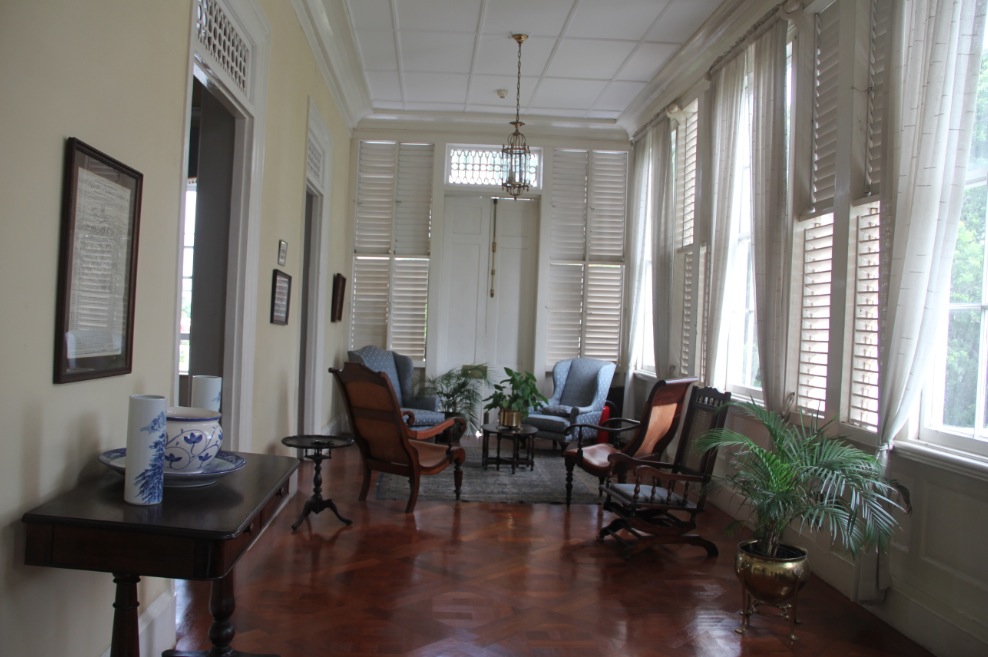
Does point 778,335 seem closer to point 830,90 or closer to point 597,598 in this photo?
point 830,90

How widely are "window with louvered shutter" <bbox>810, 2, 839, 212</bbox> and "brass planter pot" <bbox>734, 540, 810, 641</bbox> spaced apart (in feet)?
7.03

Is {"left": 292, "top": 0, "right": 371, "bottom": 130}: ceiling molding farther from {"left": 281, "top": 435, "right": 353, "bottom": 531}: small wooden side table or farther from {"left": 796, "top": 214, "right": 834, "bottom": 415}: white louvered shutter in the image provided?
{"left": 796, "top": 214, "right": 834, "bottom": 415}: white louvered shutter

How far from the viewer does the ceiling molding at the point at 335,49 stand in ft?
17.5

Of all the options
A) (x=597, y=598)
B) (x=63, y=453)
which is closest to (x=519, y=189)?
(x=597, y=598)

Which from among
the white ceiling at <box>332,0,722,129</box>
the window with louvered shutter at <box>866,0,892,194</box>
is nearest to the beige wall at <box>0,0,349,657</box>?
the white ceiling at <box>332,0,722,129</box>

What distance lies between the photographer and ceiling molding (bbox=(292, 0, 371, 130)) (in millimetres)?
5320

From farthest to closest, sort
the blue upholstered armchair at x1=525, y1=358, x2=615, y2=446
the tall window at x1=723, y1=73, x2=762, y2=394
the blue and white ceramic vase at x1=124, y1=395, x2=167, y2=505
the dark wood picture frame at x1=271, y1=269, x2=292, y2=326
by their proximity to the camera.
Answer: the blue upholstered armchair at x1=525, y1=358, x2=615, y2=446 → the tall window at x1=723, y1=73, x2=762, y2=394 → the dark wood picture frame at x1=271, y1=269, x2=292, y2=326 → the blue and white ceramic vase at x1=124, y1=395, x2=167, y2=505

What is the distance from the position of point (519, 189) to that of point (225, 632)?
507cm

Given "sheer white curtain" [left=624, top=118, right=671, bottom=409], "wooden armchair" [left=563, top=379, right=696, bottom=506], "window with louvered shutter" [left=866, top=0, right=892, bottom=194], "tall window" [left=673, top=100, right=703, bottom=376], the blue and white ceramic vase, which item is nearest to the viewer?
the blue and white ceramic vase

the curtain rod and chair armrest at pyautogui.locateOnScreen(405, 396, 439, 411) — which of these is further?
chair armrest at pyautogui.locateOnScreen(405, 396, 439, 411)

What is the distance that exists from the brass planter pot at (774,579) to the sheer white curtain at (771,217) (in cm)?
141

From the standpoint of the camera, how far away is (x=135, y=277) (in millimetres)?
2434

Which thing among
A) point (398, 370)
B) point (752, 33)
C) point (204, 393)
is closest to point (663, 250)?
point (752, 33)

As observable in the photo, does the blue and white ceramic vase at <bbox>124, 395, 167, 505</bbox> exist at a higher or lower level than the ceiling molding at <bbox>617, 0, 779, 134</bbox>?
lower
